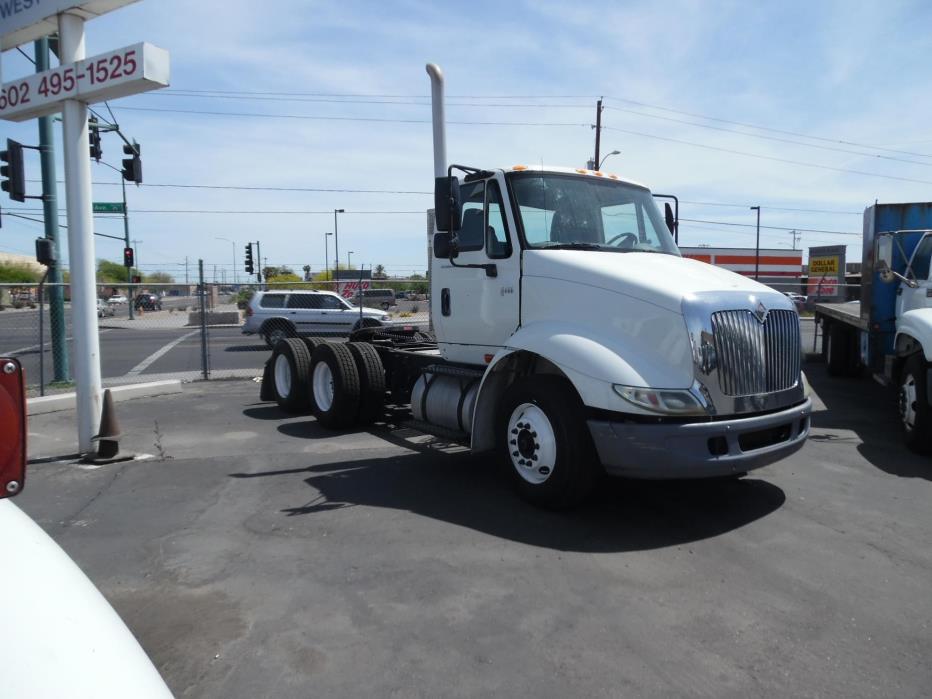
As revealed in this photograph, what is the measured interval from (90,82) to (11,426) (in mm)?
6333

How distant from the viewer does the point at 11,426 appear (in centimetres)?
154

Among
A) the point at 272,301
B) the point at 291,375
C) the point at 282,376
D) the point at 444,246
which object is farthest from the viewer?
the point at 272,301

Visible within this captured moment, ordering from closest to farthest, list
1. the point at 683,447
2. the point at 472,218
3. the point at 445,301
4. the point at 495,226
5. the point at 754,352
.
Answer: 1. the point at 683,447
2. the point at 754,352
3. the point at 495,226
4. the point at 472,218
5. the point at 445,301

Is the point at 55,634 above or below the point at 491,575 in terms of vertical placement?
above

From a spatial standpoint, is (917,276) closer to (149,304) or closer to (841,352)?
(841,352)

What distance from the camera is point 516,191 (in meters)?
6.05

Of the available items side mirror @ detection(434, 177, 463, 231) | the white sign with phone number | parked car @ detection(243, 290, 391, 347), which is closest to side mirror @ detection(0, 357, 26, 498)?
side mirror @ detection(434, 177, 463, 231)

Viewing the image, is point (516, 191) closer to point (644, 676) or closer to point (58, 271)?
point (644, 676)

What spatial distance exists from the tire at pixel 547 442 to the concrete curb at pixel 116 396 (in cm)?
658

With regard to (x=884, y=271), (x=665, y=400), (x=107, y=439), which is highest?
(x=884, y=271)

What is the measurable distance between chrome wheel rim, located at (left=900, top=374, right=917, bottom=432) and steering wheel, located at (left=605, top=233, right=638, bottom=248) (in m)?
3.40

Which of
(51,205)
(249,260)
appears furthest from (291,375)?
(249,260)

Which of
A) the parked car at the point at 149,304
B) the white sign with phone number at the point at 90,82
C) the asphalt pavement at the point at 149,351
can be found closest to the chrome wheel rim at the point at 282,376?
the asphalt pavement at the point at 149,351

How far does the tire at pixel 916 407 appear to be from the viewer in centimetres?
692
